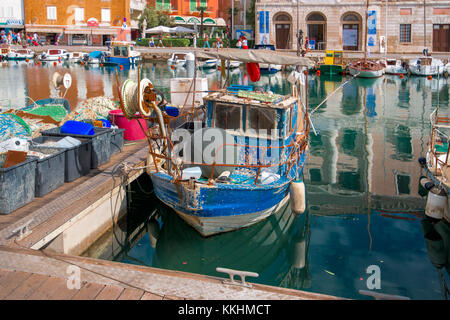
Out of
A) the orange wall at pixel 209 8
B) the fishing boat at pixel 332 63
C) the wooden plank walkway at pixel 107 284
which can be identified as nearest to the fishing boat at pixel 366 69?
the fishing boat at pixel 332 63

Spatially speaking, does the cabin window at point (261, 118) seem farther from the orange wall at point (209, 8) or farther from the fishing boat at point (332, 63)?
the orange wall at point (209, 8)

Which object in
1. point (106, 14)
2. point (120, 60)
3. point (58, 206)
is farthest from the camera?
point (106, 14)

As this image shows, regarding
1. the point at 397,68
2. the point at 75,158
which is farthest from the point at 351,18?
the point at 75,158

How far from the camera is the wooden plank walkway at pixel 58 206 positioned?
278 inches

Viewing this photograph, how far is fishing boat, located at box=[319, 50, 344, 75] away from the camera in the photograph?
43562 mm

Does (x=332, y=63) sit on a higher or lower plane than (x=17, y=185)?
higher

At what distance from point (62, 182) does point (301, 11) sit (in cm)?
4622

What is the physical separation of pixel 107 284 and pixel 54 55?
165 feet

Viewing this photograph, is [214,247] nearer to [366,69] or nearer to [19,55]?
[366,69]

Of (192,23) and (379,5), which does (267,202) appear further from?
(192,23)

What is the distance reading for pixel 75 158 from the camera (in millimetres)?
9445

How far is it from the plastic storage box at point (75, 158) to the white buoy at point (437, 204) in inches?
279

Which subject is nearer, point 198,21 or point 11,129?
point 11,129
